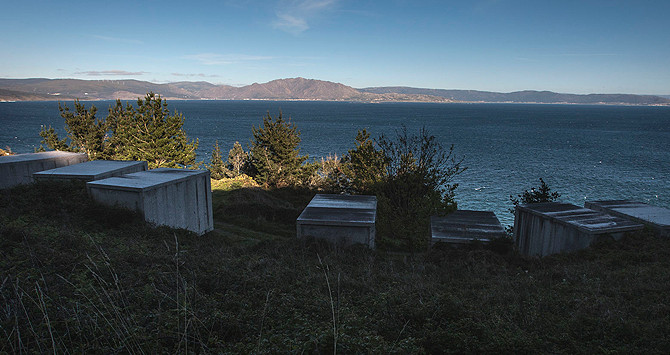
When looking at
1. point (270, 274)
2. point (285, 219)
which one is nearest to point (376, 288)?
point (270, 274)

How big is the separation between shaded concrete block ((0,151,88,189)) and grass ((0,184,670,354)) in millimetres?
7865

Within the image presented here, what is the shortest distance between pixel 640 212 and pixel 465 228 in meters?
6.70

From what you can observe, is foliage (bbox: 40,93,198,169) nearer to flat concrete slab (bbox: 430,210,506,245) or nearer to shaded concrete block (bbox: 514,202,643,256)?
flat concrete slab (bbox: 430,210,506,245)

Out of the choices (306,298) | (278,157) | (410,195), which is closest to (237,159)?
(278,157)

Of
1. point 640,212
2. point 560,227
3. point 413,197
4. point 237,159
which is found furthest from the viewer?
point 237,159

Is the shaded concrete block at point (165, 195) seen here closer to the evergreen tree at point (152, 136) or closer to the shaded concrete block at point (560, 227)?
the shaded concrete block at point (560, 227)

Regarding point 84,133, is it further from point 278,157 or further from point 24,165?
point 24,165

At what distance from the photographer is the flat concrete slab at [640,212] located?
13.1 meters

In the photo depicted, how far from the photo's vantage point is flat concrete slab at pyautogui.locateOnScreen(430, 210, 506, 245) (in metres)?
14.9

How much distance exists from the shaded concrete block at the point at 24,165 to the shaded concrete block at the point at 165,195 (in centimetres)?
790

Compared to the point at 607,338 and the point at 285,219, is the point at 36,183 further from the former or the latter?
the point at 607,338

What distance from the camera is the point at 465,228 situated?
645 inches

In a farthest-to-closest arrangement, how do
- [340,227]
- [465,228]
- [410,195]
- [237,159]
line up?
1. [237,159]
2. [410,195]
3. [465,228]
4. [340,227]

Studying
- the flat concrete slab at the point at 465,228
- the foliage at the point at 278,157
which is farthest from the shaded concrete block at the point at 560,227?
the foliage at the point at 278,157
